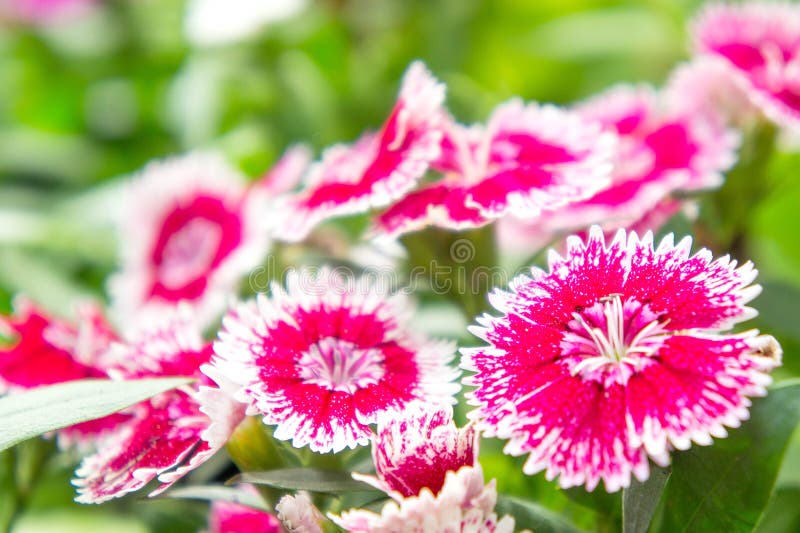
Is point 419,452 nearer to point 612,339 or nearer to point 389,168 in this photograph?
point 612,339

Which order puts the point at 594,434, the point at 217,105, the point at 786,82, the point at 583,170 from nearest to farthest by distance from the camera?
1. the point at 594,434
2. the point at 583,170
3. the point at 786,82
4. the point at 217,105

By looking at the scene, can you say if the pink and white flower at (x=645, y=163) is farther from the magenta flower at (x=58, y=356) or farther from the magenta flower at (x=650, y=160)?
the magenta flower at (x=58, y=356)

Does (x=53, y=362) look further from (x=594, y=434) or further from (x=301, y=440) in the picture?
(x=594, y=434)

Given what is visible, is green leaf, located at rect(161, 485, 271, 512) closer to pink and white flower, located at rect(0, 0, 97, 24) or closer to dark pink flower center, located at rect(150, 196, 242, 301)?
dark pink flower center, located at rect(150, 196, 242, 301)

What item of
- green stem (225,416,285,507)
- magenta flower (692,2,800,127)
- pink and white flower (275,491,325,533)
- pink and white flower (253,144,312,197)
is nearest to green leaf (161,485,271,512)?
green stem (225,416,285,507)

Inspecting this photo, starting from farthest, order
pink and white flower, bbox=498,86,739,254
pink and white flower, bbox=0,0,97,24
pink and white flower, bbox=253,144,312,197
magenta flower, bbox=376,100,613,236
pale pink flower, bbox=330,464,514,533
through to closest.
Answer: pink and white flower, bbox=0,0,97,24 < pink and white flower, bbox=253,144,312,197 < pink and white flower, bbox=498,86,739,254 < magenta flower, bbox=376,100,613,236 < pale pink flower, bbox=330,464,514,533

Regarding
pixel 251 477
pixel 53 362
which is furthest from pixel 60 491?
pixel 251 477
